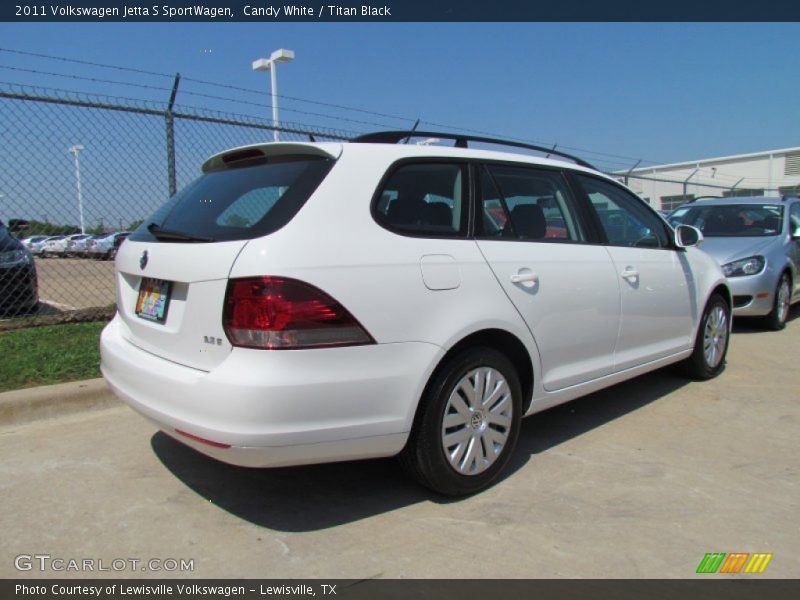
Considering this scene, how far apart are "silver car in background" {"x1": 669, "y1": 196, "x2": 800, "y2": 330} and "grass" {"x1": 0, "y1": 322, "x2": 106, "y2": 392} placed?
6517 mm

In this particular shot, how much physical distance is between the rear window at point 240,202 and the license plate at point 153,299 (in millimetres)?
215

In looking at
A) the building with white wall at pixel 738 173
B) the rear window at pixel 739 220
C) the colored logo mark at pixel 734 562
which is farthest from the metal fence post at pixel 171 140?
the building with white wall at pixel 738 173

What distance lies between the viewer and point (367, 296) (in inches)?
96.7

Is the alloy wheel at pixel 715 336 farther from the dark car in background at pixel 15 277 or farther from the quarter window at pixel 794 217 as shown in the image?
the dark car in background at pixel 15 277

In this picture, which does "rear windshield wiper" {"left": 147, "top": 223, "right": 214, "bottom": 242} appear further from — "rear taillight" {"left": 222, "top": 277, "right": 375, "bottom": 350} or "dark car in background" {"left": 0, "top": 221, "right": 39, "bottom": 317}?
"dark car in background" {"left": 0, "top": 221, "right": 39, "bottom": 317}

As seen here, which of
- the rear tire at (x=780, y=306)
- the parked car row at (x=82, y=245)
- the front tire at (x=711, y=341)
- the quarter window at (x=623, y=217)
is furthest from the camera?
the parked car row at (x=82, y=245)

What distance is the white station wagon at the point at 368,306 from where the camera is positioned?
2.33m

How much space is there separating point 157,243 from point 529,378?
6.60ft

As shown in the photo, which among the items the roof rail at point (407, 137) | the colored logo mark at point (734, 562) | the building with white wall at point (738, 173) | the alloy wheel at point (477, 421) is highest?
the building with white wall at point (738, 173)

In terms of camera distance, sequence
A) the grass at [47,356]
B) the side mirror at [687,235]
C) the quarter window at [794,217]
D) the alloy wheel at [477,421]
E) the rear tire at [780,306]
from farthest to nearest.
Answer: the quarter window at [794,217] < the rear tire at [780,306] < the side mirror at [687,235] < the grass at [47,356] < the alloy wheel at [477,421]

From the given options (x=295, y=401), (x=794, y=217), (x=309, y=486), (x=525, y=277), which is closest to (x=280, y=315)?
(x=295, y=401)

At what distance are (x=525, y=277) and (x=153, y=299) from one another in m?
1.83

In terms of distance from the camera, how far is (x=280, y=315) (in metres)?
2.30

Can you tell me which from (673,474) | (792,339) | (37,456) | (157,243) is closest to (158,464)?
(37,456)
